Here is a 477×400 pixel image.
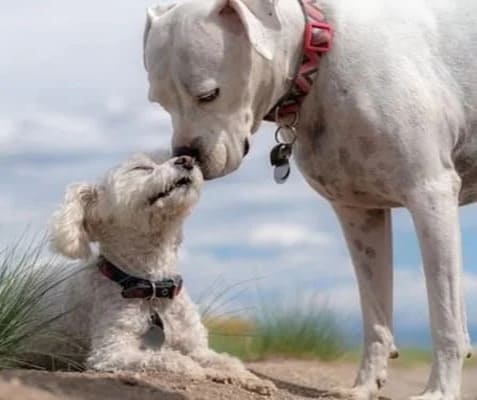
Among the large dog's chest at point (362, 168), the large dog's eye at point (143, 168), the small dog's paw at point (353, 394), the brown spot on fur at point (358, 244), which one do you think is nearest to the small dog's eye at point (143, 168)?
the large dog's eye at point (143, 168)

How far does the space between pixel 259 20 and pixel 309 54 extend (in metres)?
0.45

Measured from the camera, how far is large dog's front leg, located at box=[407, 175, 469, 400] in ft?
24.6

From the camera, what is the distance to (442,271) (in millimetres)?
7504

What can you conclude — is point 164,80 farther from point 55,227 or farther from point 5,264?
point 5,264

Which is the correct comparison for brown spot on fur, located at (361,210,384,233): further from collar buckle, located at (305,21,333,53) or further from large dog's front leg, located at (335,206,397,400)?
collar buckle, located at (305,21,333,53)

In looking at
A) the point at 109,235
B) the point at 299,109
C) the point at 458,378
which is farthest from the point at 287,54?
the point at 458,378

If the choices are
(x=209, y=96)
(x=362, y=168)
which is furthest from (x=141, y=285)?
(x=362, y=168)

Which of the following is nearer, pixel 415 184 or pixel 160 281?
pixel 415 184

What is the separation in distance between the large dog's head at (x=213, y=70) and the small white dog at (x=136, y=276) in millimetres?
430

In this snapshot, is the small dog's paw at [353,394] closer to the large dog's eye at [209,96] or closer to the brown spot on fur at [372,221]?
the brown spot on fur at [372,221]

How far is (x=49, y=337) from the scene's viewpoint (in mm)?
8320

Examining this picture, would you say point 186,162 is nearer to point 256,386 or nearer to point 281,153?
point 281,153

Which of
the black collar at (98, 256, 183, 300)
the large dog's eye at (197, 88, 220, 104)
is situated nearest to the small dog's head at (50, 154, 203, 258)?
the black collar at (98, 256, 183, 300)

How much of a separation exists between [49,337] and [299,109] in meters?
2.09
